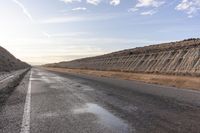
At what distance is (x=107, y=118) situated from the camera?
9.26m

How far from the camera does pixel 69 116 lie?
32.3 ft

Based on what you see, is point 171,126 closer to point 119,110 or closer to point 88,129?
point 88,129

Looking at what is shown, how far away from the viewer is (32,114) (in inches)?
408

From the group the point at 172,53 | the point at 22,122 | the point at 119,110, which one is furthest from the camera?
the point at 172,53

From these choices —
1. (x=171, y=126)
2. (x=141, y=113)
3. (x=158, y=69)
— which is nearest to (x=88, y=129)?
(x=171, y=126)

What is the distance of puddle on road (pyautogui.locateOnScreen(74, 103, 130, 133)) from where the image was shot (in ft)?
25.8

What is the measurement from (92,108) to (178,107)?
3.12 metres

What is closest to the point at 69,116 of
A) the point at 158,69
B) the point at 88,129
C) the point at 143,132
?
the point at 88,129

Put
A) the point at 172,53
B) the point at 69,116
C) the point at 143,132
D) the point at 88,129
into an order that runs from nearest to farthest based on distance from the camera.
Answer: the point at 143,132 < the point at 88,129 < the point at 69,116 < the point at 172,53

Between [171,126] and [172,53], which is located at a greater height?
[172,53]

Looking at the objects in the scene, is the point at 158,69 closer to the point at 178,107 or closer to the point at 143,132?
the point at 178,107

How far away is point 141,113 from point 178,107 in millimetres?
2205

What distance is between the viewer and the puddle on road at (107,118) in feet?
25.8

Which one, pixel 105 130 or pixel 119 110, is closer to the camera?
pixel 105 130
